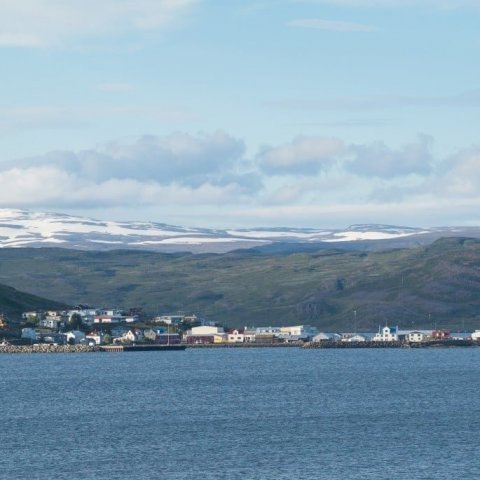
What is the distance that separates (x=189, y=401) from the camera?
108 metres

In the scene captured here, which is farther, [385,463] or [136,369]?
[136,369]

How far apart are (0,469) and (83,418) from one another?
23.3m

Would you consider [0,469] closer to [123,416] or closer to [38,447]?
[38,447]

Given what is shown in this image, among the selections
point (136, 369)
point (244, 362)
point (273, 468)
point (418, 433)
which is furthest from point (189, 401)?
point (244, 362)

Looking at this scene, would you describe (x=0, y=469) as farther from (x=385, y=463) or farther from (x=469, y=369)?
(x=469, y=369)

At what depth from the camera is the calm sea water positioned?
235ft

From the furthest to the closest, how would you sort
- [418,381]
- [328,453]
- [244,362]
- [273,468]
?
[244,362], [418,381], [328,453], [273,468]

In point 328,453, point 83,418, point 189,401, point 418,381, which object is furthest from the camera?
point 418,381

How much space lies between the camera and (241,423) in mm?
89938

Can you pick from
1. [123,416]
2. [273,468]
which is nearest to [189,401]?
[123,416]

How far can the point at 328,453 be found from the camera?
249 feet

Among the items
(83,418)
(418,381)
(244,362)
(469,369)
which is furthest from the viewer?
(244,362)

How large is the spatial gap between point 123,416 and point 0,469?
81.9ft

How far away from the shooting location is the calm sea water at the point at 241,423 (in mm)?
71562
